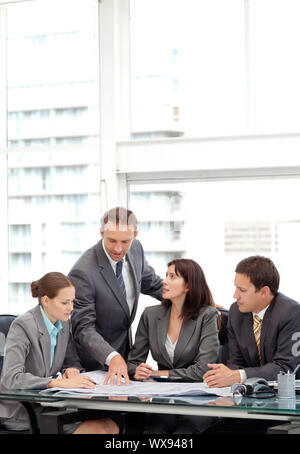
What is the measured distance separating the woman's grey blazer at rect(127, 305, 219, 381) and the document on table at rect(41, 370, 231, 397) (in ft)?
1.04

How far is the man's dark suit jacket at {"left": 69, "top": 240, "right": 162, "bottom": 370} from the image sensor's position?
371 centimetres

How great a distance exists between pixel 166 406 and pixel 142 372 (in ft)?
2.12

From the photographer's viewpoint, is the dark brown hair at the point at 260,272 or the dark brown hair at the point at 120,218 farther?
the dark brown hair at the point at 120,218

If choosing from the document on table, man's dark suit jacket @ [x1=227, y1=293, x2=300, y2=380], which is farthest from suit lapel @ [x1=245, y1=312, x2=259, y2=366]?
the document on table

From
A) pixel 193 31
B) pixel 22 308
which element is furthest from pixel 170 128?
pixel 22 308

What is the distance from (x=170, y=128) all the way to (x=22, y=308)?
1944mm

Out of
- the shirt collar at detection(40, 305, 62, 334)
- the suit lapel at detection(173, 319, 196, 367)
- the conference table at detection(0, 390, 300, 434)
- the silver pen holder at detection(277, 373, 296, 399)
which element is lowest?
the conference table at detection(0, 390, 300, 434)

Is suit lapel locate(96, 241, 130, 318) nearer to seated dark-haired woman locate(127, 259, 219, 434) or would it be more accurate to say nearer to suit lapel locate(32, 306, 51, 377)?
seated dark-haired woman locate(127, 259, 219, 434)

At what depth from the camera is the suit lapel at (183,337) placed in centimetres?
360

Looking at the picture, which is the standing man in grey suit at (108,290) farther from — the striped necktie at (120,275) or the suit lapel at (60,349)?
the suit lapel at (60,349)

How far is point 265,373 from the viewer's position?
3.23 metres

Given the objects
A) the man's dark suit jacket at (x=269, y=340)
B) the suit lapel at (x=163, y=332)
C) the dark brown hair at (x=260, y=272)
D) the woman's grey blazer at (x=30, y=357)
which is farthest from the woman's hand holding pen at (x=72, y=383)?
the dark brown hair at (x=260, y=272)

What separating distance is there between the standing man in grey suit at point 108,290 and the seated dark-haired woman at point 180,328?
0.65 feet

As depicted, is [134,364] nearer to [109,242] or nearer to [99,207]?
[109,242]
